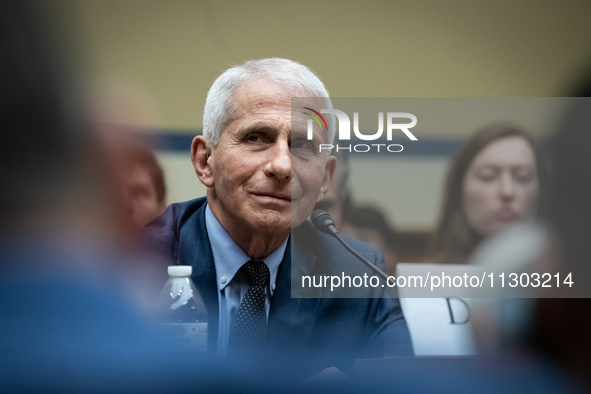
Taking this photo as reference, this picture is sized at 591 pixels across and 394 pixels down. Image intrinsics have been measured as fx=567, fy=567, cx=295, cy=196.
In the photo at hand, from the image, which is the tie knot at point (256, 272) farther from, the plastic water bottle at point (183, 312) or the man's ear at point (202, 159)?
the man's ear at point (202, 159)

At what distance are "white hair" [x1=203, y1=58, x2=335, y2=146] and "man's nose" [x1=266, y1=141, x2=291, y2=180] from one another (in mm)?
189

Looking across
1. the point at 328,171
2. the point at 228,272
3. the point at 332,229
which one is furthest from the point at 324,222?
the point at 228,272

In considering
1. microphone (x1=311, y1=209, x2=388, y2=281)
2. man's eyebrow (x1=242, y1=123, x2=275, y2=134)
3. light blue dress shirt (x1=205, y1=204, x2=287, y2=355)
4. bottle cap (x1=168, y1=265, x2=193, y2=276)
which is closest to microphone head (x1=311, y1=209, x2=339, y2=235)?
microphone (x1=311, y1=209, x2=388, y2=281)

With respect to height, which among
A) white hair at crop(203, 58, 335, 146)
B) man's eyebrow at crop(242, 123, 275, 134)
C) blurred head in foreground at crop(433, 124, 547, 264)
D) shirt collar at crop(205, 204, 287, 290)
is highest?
white hair at crop(203, 58, 335, 146)

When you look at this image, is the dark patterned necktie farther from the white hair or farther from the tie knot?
the white hair

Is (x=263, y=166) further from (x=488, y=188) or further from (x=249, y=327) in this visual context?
(x=488, y=188)

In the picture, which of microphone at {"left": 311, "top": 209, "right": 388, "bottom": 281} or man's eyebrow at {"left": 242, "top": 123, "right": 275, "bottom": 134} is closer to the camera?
man's eyebrow at {"left": 242, "top": 123, "right": 275, "bottom": 134}

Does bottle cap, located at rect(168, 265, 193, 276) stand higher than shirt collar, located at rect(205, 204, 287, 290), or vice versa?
shirt collar, located at rect(205, 204, 287, 290)

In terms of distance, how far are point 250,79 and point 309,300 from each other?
0.82 metres

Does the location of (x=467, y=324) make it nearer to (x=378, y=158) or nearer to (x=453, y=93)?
(x=378, y=158)

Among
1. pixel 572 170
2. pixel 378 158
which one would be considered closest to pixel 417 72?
pixel 378 158

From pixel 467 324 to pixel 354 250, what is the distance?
50cm

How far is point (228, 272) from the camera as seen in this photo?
6.68 feet

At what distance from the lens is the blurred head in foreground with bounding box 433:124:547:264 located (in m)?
2.11
